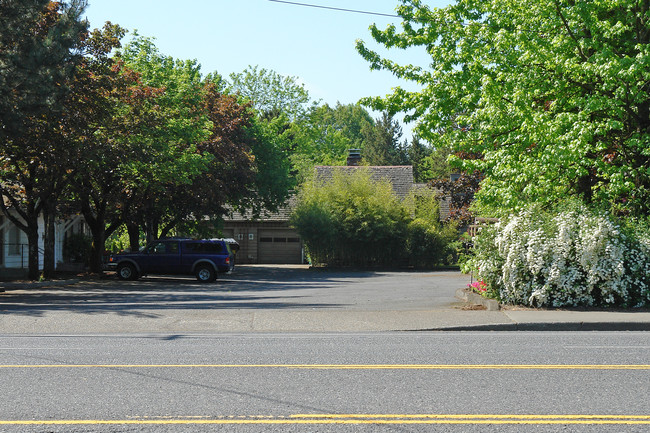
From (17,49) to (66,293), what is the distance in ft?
24.8

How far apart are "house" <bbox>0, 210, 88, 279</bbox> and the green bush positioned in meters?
13.7

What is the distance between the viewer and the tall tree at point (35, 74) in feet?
64.7

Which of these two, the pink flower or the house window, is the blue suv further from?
Result: the pink flower

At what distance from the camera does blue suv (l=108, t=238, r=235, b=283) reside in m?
29.4

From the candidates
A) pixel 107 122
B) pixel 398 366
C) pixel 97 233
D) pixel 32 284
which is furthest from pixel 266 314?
pixel 97 233

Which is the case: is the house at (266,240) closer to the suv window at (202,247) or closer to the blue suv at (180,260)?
the blue suv at (180,260)

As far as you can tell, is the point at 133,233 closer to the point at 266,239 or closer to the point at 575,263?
the point at 266,239

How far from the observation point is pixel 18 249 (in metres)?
36.6

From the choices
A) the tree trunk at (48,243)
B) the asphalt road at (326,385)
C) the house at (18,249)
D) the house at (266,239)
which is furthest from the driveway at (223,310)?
the house at (266,239)

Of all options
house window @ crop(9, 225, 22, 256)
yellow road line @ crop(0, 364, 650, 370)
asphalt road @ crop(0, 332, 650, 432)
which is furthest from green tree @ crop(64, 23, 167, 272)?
yellow road line @ crop(0, 364, 650, 370)

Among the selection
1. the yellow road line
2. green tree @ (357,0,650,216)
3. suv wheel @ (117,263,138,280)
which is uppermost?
green tree @ (357,0,650,216)

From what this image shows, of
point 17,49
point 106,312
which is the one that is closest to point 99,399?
point 106,312

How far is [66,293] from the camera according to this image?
2231 centimetres

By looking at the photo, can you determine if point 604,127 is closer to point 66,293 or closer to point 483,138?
point 483,138
